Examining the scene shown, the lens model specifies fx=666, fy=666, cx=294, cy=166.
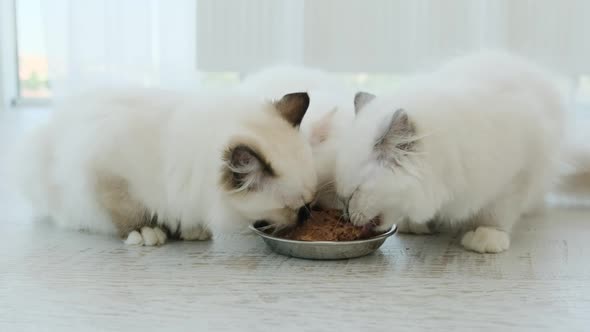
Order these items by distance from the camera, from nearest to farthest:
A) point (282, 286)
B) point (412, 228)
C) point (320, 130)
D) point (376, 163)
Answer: point (282, 286), point (376, 163), point (320, 130), point (412, 228)

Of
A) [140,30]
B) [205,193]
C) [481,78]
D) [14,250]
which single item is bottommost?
[14,250]

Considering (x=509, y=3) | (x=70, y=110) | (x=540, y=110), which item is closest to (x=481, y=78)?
(x=540, y=110)

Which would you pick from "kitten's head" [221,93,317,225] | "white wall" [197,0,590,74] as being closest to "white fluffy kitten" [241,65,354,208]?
"kitten's head" [221,93,317,225]

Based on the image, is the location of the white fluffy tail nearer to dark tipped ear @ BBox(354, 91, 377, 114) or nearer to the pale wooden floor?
the pale wooden floor

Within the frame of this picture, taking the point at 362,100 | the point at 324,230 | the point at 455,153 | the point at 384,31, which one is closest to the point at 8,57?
the point at 384,31

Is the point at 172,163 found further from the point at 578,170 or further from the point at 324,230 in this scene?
the point at 578,170

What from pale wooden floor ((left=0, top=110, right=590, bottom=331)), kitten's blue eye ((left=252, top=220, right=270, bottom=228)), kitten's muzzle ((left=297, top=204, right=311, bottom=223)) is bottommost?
pale wooden floor ((left=0, top=110, right=590, bottom=331))

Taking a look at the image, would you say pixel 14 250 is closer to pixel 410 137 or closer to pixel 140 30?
pixel 410 137
